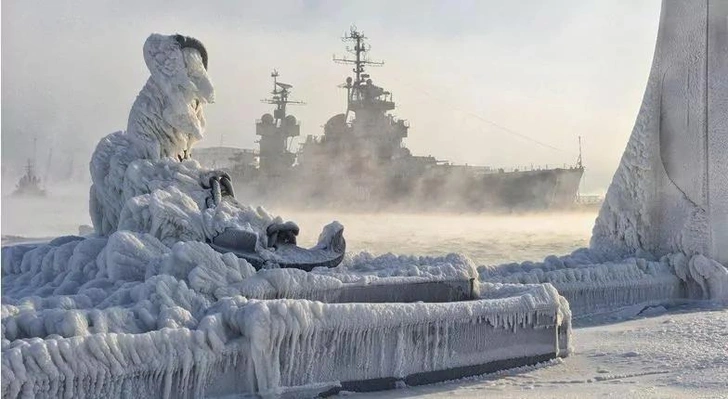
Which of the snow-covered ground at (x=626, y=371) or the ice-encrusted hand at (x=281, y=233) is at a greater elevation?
the ice-encrusted hand at (x=281, y=233)

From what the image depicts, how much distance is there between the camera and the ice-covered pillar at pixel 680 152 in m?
6.88

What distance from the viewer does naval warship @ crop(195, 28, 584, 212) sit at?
23875mm

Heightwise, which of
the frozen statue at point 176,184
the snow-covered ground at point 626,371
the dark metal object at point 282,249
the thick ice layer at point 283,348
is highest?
the frozen statue at point 176,184

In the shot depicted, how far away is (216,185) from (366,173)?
19.3 metres

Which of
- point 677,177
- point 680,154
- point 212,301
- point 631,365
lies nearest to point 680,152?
point 680,154

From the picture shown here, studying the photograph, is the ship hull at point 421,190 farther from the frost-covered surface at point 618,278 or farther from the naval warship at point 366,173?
the frost-covered surface at point 618,278

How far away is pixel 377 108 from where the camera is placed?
79.7ft

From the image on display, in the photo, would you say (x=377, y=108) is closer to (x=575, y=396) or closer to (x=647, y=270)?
(x=647, y=270)

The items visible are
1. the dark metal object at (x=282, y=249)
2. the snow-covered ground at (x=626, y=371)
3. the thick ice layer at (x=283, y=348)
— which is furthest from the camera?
the dark metal object at (x=282, y=249)

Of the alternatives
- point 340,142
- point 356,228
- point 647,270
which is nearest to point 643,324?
point 647,270

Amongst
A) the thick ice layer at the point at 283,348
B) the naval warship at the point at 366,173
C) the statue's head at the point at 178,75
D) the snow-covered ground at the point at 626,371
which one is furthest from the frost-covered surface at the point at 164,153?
the naval warship at the point at 366,173

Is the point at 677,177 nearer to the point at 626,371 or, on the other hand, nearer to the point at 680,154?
the point at 680,154

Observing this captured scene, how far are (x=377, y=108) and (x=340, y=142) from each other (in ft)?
5.67

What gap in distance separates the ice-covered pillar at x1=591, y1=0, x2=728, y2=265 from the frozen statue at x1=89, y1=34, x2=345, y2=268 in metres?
3.69
